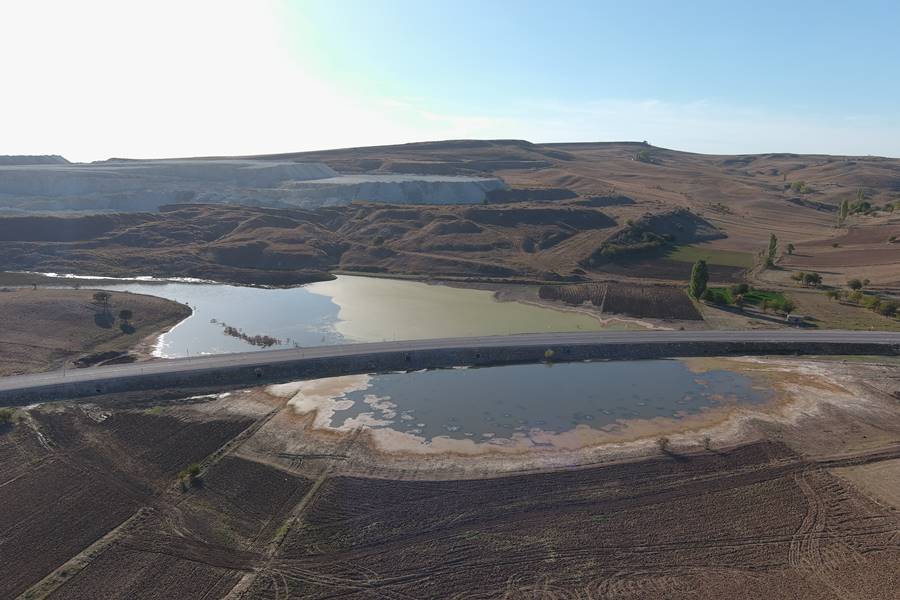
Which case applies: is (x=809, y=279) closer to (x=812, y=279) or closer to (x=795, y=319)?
(x=812, y=279)

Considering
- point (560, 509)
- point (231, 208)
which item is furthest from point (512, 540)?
→ point (231, 208)

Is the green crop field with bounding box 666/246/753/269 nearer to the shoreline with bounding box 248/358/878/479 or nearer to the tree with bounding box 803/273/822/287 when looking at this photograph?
the tree with bounding box 803/273/822/287

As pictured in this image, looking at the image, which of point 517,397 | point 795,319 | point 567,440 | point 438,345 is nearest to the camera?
point 567,440

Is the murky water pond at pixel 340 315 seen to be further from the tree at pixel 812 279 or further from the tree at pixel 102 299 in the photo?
the tree at pixel 812 279

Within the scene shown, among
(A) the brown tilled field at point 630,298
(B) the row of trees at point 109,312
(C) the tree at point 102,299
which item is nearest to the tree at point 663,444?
(A) the brown tilled field at point 630,298

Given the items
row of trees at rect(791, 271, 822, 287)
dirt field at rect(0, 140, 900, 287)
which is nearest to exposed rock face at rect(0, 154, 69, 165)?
dirt field at rect(0, 140, 900, 287)

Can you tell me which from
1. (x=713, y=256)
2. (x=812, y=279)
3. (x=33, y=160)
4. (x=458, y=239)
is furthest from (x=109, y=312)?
(x=33, y=160)
